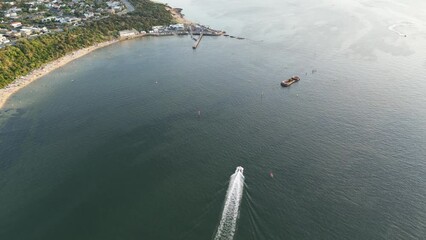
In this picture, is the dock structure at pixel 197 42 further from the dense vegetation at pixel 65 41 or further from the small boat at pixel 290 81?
the small boat at pixel 290 81

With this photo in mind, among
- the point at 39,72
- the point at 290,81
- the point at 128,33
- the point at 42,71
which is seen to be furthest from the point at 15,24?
the point at 290,81

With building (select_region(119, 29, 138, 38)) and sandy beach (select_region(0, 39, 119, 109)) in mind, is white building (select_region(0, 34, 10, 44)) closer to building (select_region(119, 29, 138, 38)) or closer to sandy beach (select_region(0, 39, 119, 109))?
sandy beach (select_region(0, 39, 119, 109))

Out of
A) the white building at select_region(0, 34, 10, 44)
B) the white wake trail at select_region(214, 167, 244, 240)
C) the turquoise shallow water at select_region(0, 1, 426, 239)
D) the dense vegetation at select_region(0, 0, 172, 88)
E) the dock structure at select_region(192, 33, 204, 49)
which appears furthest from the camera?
the dock structure at select_region(192, 33, 204, 49)

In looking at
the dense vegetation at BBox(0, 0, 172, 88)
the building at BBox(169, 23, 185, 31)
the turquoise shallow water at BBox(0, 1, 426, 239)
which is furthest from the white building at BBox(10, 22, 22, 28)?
the building at BBox(169, 23, 185, 31)

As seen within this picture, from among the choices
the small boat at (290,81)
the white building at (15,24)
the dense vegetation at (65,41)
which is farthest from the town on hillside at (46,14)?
the small boat at (290,81)

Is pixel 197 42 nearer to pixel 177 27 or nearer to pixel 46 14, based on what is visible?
pixel 177 27

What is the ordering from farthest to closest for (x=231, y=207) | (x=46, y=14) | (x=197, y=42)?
(x=46, y=14), (x=197, y=42), (x=231, y=207)

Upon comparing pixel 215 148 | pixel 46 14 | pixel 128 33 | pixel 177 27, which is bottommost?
pixel 215 148
